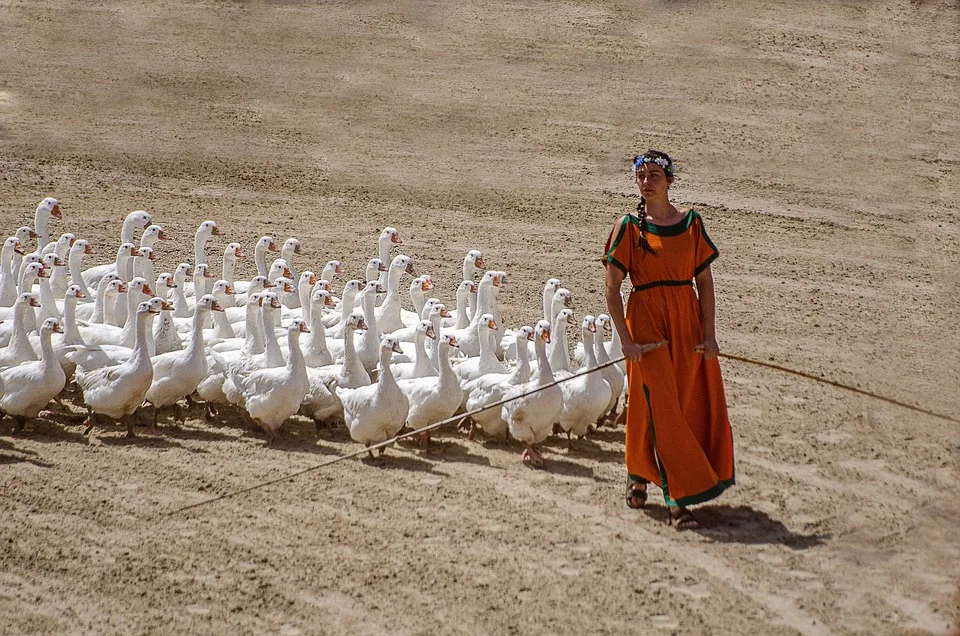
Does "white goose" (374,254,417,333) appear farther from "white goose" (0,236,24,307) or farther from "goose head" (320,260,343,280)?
"white goose" (0,236,24,307)

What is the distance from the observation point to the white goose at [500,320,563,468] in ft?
29.9

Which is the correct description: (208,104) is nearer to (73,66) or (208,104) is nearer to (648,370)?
(73,66)

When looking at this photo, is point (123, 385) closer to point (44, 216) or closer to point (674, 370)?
point (674, 370)

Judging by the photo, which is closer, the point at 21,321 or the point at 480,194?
the point at 21,321

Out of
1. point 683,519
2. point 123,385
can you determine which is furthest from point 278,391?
point 683,519

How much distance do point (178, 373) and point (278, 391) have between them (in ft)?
3.14

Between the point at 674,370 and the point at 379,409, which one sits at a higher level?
the point at 674,370

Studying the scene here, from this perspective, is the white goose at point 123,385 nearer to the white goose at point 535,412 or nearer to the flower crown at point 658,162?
the white goose at point 535,412

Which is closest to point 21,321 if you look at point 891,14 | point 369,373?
point 369,373

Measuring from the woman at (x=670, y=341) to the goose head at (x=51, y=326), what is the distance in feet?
15.9

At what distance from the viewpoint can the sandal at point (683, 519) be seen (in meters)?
7.75

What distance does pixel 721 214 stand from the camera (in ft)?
55.9

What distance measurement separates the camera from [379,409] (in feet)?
30.3

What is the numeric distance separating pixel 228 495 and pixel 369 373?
2.63m
